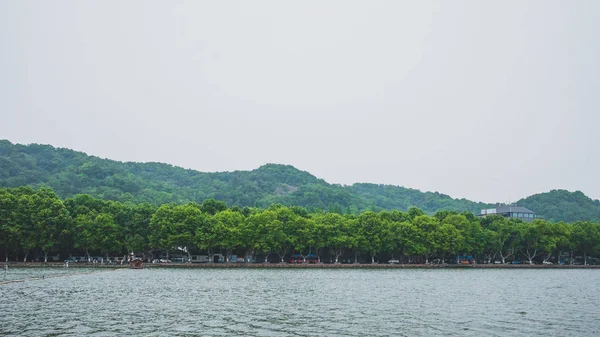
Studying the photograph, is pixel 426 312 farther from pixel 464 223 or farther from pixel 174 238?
pixel 464 223

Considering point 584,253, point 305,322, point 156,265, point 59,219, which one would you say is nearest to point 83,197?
point 59,219

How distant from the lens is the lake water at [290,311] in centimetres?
3478

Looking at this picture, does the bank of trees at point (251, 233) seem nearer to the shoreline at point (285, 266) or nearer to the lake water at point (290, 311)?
the shoreline at point (285, 266)

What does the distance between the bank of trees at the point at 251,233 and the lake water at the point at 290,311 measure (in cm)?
5738

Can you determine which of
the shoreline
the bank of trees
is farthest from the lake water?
the bank of trees

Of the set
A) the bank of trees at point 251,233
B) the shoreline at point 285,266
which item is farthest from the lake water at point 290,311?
the bank of trees at point 251,233

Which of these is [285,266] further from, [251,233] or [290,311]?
[290,311]

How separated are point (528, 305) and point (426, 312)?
12666 mm

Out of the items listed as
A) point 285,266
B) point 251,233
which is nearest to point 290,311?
point 251,233

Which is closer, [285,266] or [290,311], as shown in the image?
[290,311]

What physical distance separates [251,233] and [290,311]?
279ft

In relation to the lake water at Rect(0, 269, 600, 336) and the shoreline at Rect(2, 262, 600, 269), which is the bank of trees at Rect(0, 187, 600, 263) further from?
the lake water at Rect(0, 269, 600, 336)

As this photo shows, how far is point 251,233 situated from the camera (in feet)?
421

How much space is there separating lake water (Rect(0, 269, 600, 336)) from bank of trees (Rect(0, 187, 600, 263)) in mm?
57381
